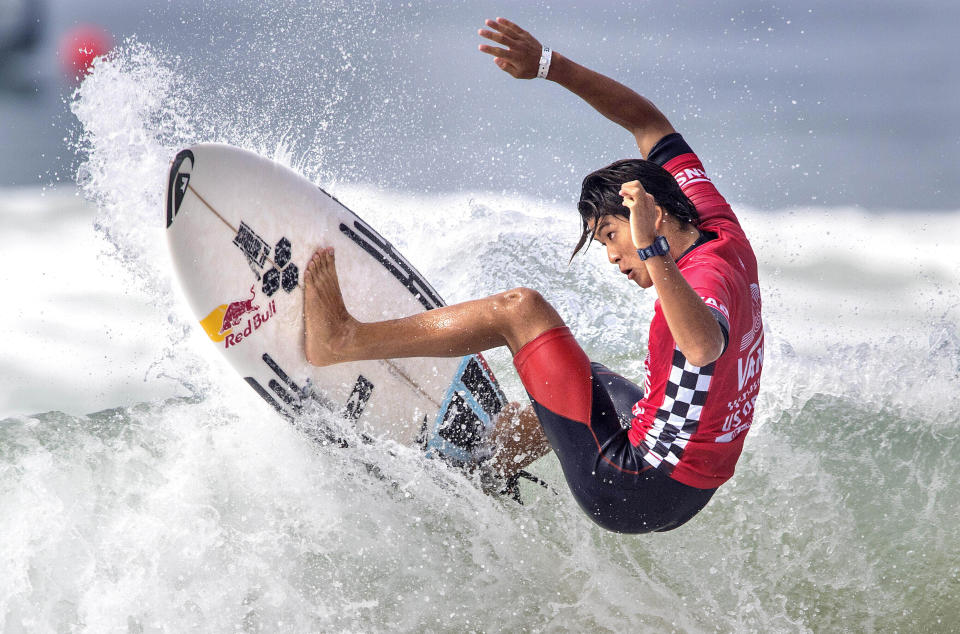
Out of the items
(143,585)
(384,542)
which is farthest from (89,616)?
(384,542)

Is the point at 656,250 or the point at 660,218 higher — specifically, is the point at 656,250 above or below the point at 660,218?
below

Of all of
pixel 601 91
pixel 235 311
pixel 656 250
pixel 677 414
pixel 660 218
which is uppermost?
pixel 601 91

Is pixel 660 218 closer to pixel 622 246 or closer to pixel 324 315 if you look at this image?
pixel 622 246

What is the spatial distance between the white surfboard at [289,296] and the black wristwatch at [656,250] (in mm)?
1088

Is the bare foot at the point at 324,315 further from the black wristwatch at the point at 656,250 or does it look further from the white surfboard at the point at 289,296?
the black wristwatch at the point at 656,250

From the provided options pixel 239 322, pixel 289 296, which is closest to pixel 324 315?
pixel 289 296

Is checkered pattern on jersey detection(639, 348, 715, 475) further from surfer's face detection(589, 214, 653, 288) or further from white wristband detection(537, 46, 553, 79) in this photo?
white wristband detection(537, 46, 553, 79)

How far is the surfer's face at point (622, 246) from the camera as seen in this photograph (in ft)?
6.36

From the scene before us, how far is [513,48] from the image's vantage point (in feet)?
7.82

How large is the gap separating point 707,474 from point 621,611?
499 mm

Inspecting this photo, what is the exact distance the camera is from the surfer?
1.87 metres

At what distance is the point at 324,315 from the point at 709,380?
3.57 ft

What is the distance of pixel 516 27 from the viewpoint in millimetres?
2400

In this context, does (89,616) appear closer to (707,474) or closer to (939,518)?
(707,474)
